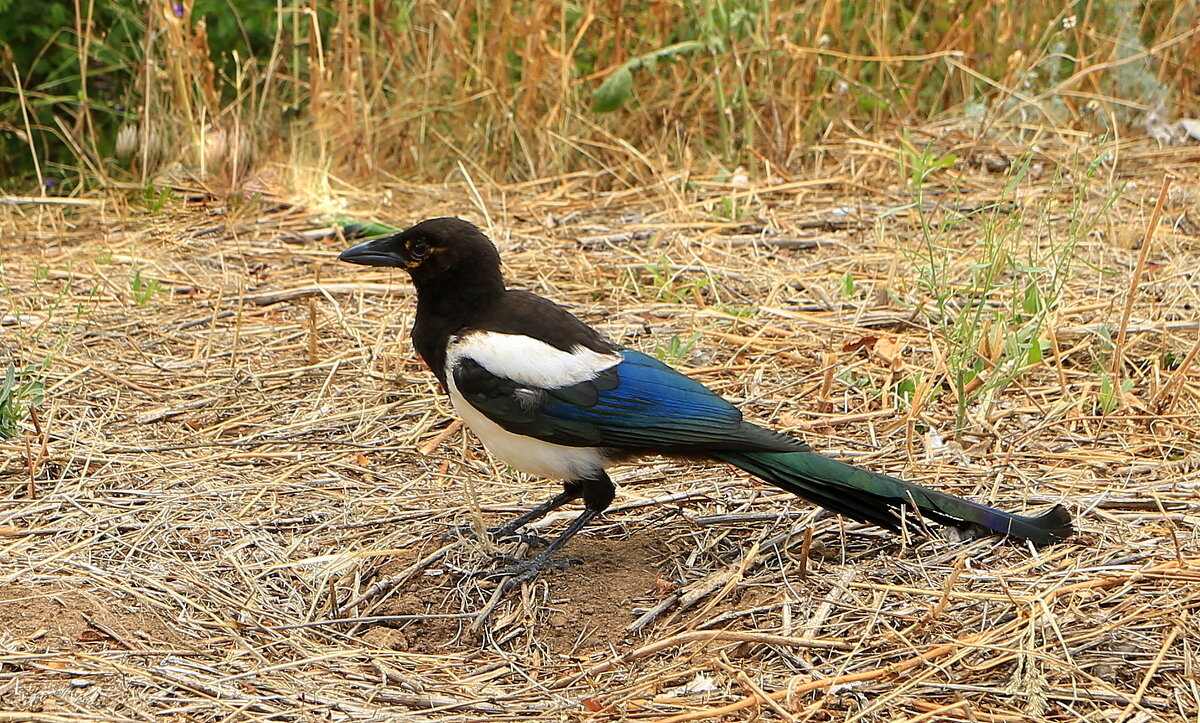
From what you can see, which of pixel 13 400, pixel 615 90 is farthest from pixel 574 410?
pixel 615 90

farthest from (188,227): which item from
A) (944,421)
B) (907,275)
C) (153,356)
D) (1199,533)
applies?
(1199,533)

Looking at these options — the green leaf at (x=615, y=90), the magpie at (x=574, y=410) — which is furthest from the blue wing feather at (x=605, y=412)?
the green leaf at (x=615, y=90)

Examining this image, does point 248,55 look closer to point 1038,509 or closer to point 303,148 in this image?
point 303,148

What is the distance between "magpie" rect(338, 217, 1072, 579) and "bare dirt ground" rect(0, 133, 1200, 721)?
11 cm

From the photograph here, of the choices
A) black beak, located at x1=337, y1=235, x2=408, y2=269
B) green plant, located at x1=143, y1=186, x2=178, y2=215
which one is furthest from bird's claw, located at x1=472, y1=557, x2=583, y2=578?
green plant, located at x1=143, y1=186, x2=178, y2=215

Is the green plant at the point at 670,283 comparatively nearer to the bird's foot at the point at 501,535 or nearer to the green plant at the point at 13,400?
the bird's foot at the point at 501,535

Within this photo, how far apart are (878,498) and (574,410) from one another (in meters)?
0.75

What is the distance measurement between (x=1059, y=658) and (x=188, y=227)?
13.8 feet

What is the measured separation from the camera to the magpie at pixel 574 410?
3207 millimetres

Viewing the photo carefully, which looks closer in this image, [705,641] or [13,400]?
[705,641]

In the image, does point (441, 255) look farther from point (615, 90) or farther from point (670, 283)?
point (615, 90)

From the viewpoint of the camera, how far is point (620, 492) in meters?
3.76

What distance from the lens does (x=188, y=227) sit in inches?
227

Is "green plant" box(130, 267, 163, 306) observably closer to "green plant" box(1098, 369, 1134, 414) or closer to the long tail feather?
the long tail feather
